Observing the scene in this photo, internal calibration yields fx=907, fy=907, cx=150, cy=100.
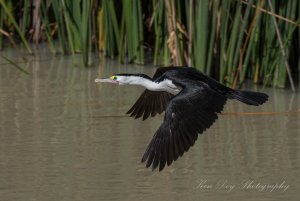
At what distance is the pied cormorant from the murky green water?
24cm

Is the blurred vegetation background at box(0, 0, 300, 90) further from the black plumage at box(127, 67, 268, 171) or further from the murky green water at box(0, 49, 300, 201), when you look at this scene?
the black plumage at box(127, 67, 268, 171)

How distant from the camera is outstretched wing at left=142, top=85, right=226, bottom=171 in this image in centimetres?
482

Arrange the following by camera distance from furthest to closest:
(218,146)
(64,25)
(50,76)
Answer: (64,25), (50,76), (218,146)

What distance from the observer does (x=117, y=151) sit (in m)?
5.79

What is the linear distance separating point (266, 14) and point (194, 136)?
2.57 metres

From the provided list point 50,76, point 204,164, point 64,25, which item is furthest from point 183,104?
point 64,25

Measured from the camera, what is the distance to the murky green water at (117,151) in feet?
16.3

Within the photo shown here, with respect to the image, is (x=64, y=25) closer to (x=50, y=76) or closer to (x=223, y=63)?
(x=50, y=76)

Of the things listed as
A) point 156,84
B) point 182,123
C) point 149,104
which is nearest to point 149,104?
point 149,104

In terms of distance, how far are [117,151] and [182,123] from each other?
90 centimetres

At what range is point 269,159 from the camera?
559 cm

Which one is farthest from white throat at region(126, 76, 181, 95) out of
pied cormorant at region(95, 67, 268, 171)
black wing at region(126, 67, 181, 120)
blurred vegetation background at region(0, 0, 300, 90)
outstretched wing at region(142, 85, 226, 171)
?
blurred vegetation background at region(0, 0, 300, 90)

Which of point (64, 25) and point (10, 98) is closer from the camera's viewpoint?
point (10, 98)

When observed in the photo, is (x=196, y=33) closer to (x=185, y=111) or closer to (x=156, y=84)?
(x=156, y=84)
